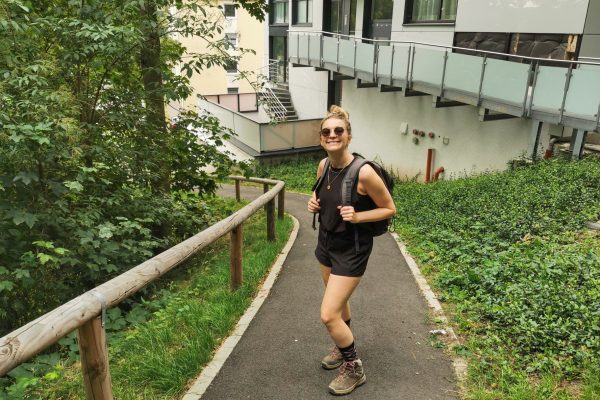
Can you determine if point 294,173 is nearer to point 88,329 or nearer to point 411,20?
point 411,20

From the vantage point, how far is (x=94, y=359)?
2.55 m

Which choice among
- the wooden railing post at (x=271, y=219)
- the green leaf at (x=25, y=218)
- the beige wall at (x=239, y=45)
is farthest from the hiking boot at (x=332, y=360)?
the beige wall at (x=239, y=45)

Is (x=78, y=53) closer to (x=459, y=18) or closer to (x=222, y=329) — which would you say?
(x=222, y=329)

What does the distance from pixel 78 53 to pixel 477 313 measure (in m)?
5.31

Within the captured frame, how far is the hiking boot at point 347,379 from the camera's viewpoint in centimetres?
339

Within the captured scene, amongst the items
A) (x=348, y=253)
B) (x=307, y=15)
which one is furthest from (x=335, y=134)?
(x=307, y=15)

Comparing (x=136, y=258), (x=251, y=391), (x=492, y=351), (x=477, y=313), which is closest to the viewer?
(x=251, y=391)

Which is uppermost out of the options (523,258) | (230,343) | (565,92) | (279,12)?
(279,12)

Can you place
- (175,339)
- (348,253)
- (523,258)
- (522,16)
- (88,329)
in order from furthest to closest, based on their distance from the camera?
1. (522,16)
2. (523,258)
3. (175,339)
4. (348,253)
5. (88,329)

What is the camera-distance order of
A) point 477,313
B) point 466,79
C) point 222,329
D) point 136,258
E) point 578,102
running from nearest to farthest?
point 222,329, point 477,313, point 136,258, point 578,102, point 466,79

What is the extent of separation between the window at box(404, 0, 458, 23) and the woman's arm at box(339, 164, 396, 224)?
39.5 feet

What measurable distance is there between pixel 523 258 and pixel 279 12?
24.5 metres

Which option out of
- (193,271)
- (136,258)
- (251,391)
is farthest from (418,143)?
(251,391)

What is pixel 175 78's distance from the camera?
286 inches
